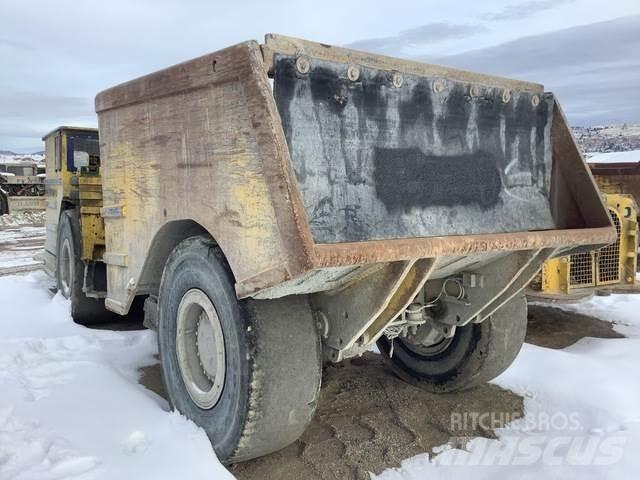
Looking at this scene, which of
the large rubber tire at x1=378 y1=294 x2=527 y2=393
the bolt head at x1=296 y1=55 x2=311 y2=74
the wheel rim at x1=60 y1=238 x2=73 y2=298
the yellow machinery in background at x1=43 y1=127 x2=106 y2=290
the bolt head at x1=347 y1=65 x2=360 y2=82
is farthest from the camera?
the wheel rim at x1=60 y1=238 x2=73 y2=298

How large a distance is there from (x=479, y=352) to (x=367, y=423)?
2.93 feet

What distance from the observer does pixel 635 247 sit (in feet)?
20.3

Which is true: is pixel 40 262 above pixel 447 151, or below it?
below

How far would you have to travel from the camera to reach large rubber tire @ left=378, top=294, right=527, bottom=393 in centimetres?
398

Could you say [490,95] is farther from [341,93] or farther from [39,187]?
[39,187]

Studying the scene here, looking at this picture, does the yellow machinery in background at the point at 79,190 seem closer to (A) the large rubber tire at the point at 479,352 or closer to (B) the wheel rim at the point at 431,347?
(B) the wheel rim at the point at 431,347

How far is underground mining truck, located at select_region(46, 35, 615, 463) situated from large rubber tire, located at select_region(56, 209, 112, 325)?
89.1 inches

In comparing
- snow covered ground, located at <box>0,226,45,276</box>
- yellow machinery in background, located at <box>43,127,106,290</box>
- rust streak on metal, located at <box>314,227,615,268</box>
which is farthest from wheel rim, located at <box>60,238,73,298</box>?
rust streak on metal, located at <box>314,227,615,268</box>

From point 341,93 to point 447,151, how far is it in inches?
27.4

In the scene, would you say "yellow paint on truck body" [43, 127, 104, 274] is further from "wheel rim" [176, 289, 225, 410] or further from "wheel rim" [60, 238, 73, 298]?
"wheel rim" [176, 289, 225, 410]

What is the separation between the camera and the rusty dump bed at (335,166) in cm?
248

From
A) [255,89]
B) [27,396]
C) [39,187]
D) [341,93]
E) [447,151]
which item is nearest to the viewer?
[255,89]

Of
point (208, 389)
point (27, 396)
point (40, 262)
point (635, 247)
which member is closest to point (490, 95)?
point (208, 389)

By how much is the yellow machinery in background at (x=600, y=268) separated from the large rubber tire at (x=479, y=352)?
1811mm
